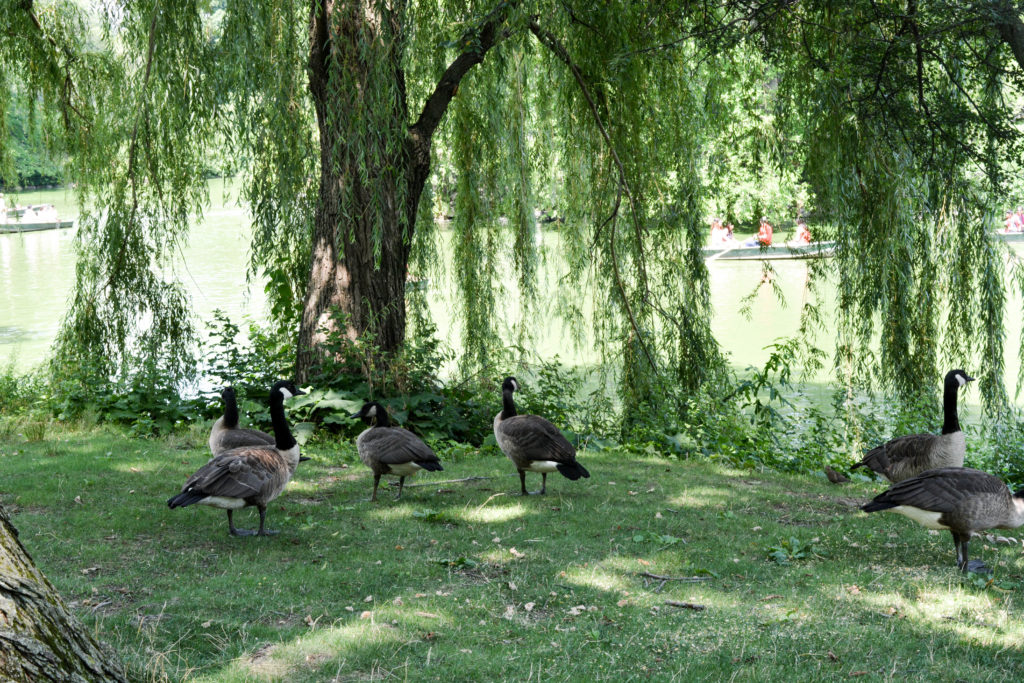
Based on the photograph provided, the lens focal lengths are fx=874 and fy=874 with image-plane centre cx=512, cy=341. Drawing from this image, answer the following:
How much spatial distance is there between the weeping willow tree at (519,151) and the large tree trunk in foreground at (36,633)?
5377 millimetres

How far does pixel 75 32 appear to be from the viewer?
429 inches

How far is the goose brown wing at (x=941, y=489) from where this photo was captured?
17.8 feet

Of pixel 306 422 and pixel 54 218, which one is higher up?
pixel 54 218

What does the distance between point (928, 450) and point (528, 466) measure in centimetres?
347

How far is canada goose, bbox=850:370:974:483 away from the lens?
7457mm

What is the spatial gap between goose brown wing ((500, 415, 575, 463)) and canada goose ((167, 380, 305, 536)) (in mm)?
1818

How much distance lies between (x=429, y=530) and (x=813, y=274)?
213 inches

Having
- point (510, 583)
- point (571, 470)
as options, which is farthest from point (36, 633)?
point (571, 470)

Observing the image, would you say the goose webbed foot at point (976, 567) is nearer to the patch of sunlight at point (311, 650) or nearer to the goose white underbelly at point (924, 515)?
the goose white underbelly at point (924, 515)

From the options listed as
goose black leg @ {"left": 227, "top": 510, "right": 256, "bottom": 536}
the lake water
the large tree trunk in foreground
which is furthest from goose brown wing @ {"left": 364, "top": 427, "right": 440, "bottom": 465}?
the lake water

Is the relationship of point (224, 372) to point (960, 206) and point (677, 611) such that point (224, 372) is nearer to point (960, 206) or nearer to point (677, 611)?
point (677, 611)

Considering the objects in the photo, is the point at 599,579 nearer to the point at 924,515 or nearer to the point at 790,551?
the point at 790,551

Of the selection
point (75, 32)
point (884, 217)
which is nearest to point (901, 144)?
point (884, 217)

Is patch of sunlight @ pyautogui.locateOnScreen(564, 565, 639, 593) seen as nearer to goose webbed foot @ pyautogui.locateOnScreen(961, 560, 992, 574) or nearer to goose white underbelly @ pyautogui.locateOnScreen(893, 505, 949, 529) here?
goose white underbelly @ pyautogui.locateOnScreen(893, 505, 949, 529)
